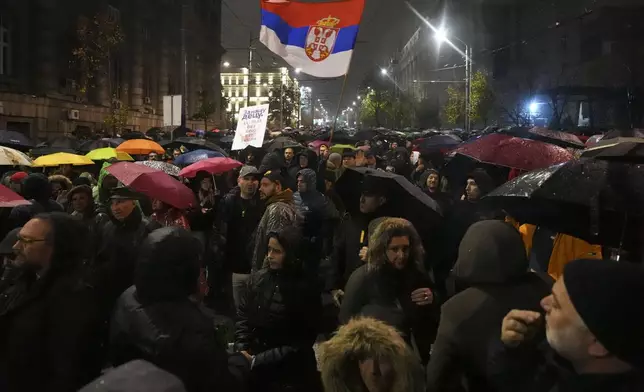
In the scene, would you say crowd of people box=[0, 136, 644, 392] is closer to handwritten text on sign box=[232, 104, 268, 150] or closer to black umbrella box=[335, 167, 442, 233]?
black umbrella box=[335, 167, 442, 233]

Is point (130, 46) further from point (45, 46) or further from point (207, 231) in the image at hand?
point (207, 231)

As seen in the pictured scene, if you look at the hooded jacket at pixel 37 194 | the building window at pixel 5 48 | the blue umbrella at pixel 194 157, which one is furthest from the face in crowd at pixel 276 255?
the building window at pixel 5 48

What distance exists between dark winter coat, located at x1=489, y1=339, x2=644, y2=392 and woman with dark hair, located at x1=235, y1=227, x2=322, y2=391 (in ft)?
5.03

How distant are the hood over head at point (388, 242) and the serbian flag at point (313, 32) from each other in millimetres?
6352

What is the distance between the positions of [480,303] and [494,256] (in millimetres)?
249

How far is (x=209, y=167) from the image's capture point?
934 centimetres

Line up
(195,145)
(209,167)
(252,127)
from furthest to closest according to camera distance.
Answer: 1. (195,145)
2. (252,127)
3. (209,167)

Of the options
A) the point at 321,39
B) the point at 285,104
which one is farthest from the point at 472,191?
the point at 285,104

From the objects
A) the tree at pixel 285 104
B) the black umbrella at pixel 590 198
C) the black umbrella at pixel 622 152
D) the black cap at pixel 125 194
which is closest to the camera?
the black umbrella at pixel 622 152

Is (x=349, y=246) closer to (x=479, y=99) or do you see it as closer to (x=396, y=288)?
(x=396, y=288)

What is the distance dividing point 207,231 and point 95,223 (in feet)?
6.79

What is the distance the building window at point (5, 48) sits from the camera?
1122 inches

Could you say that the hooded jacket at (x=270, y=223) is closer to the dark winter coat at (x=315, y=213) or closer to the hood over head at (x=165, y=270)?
the dark winter coat at (x=315, y=213)

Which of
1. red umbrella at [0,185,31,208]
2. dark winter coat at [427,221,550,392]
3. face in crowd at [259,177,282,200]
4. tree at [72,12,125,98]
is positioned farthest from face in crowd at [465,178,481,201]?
tree at [72,12,125,98]
